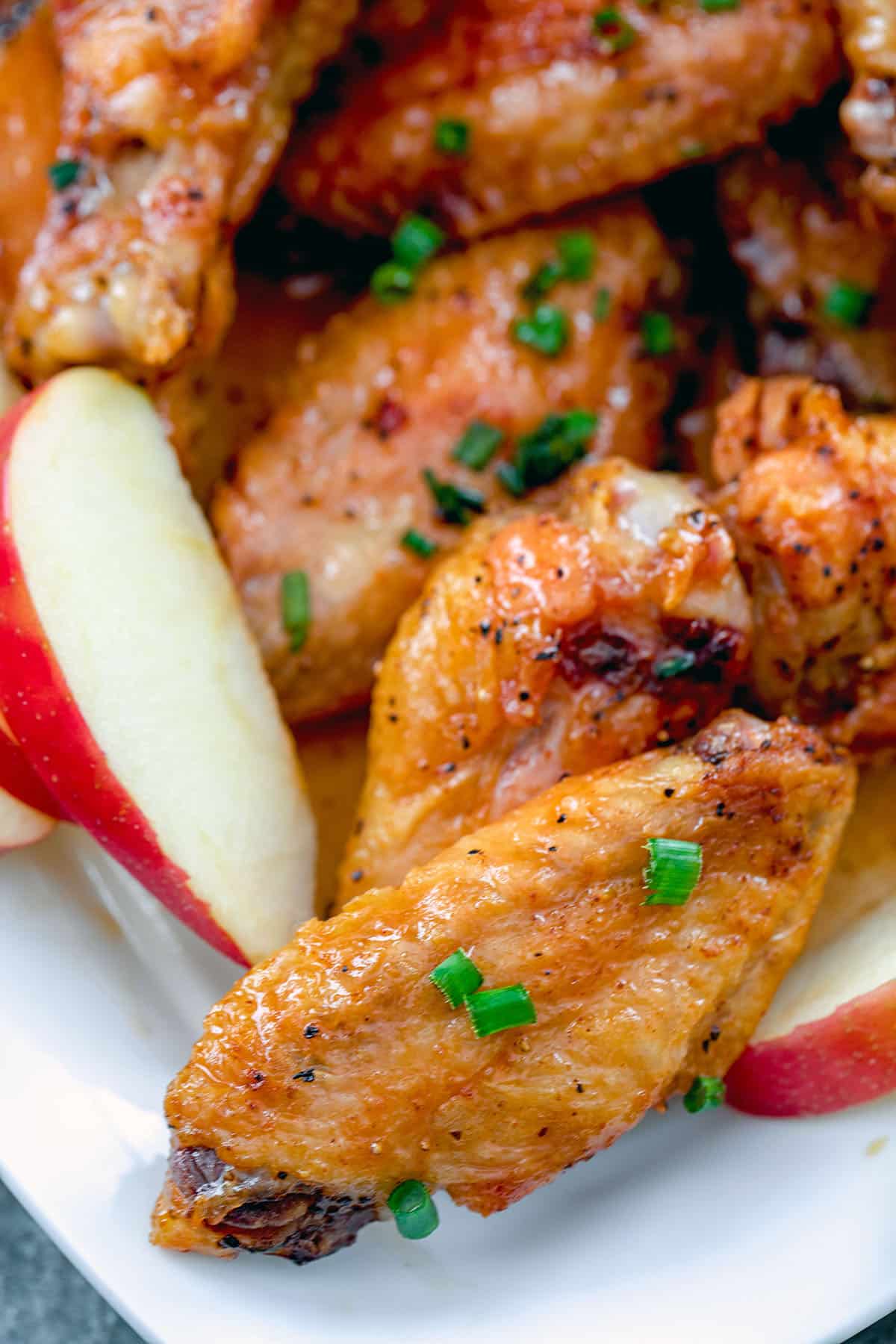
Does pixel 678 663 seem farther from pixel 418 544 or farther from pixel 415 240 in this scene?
pixel 415 240

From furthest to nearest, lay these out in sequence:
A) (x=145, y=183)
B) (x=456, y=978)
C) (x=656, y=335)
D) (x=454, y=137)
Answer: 1. (x=656, y=335)
2. (x=454, y=137)
3. (x=145, y=183)
4. (x=456, y=978)

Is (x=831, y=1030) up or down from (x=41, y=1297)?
up

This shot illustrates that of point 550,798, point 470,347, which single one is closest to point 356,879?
point 550,798

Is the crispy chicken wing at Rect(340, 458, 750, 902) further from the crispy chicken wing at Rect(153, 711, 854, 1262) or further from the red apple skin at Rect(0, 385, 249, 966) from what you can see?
the red apple skin at Rect(0, 385, 249, 966)

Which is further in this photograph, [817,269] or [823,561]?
[817,269]

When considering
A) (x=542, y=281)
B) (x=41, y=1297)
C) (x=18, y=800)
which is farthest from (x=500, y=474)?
(x=41, y=1297)

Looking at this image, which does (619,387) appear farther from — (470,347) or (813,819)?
(813,819)
